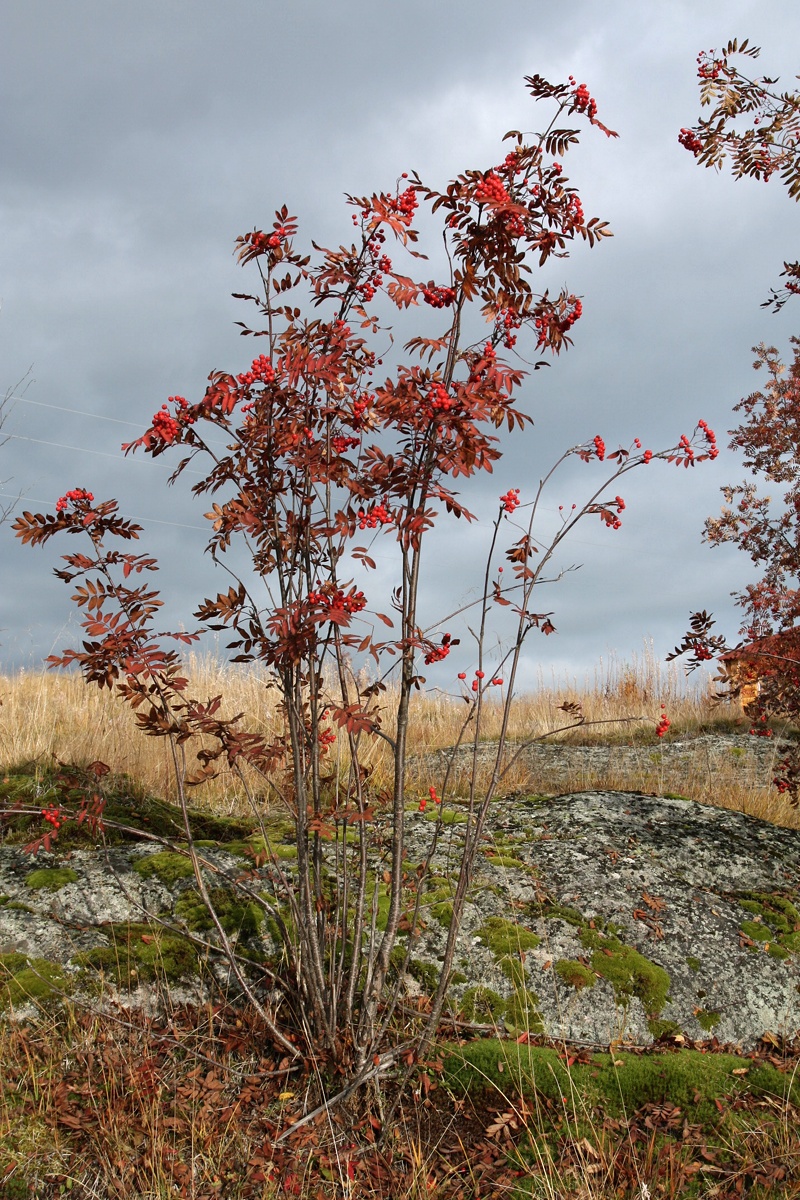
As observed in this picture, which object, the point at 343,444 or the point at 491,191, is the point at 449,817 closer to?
the point at 343,444

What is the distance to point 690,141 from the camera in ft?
16.9

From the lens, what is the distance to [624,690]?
Result: 12922 millimetres

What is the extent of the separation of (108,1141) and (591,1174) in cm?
161

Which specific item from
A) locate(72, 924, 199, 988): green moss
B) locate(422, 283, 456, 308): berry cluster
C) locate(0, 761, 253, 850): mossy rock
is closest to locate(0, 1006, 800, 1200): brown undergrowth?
locate(72, 924, 199, 988): green moss

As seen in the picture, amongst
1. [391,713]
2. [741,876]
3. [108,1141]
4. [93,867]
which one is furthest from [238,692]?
[108,1141]

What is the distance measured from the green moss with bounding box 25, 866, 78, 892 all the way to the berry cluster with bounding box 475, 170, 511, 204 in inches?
136

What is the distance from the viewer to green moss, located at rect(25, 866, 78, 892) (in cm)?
414

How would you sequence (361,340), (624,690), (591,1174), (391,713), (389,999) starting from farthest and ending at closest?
(624,690) → (391,713) → (389,999) → (361,340) → (591,1174)

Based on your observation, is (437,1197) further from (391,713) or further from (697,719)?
(697,719)

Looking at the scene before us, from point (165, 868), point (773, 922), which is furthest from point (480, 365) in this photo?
point (773, 922)

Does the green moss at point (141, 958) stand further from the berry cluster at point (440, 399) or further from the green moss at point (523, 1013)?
the berry cluster at point (440, 399)

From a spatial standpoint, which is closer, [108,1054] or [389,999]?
[108,1054]

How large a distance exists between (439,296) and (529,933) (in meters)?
2.71

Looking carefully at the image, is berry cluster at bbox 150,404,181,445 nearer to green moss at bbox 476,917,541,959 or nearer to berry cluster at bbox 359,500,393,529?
berry cluster at bbox 359,500,393,529
